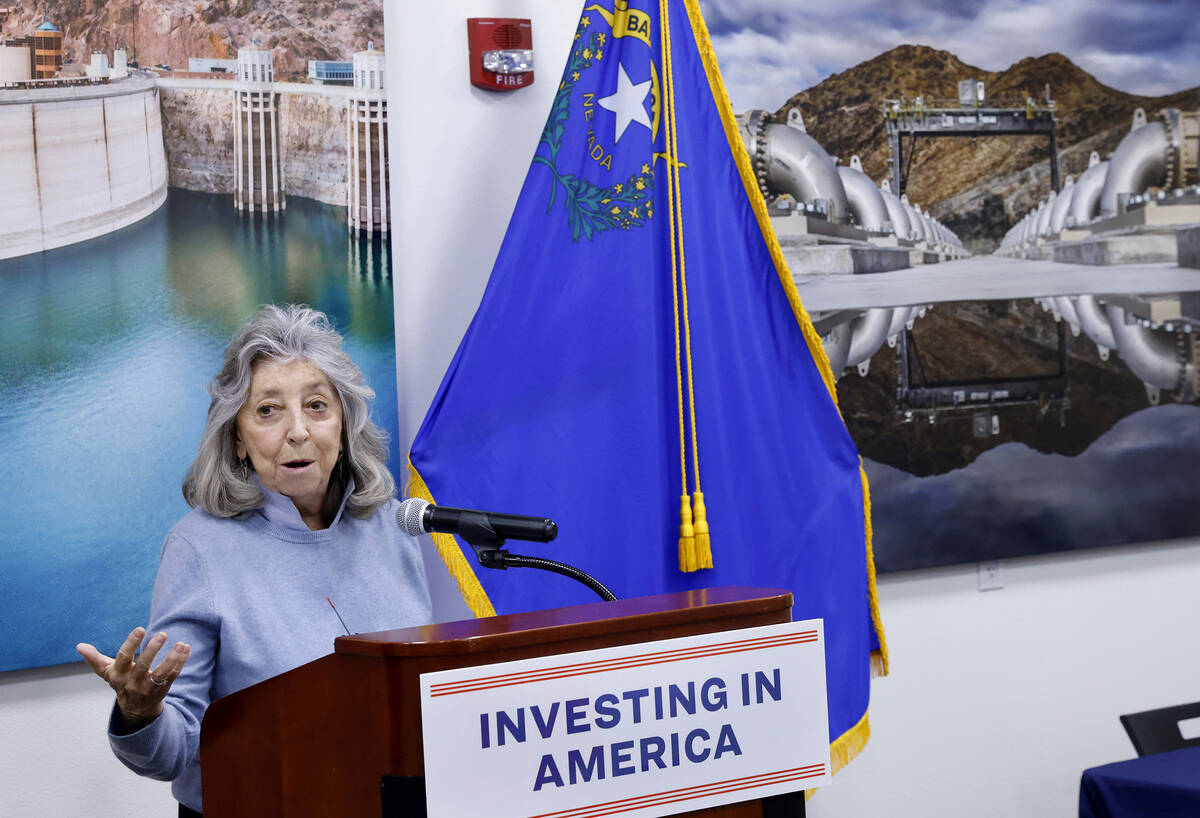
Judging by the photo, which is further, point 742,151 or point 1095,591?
point 1095,591

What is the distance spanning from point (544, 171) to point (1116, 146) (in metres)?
1.63

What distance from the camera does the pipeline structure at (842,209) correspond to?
2.56 m

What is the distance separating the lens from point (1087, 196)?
2.82 m

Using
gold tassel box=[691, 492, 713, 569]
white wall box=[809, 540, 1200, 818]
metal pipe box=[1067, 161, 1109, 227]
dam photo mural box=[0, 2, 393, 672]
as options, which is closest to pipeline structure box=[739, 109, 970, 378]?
metal pipe box=[1067, 161, 1109, 227]

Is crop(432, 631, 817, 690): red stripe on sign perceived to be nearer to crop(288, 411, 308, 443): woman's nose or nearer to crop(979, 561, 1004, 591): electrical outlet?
crop(288, 411, 308, 443): woman's nose

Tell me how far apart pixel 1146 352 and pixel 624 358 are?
1615 millimetres

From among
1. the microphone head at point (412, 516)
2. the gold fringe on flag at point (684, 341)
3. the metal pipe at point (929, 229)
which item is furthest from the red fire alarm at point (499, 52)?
the microphone head at point (412, 516)

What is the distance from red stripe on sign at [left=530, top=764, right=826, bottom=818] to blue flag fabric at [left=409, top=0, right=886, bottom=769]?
97 centimetres

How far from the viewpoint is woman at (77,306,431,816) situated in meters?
1.44

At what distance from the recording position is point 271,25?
2.17 metres

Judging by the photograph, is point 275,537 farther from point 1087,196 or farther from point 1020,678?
point 1087,196

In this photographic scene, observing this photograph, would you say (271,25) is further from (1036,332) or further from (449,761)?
(1036,332)

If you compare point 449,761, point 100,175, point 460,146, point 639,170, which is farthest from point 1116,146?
point 449,761

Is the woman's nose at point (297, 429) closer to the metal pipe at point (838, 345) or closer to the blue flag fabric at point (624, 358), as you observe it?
the blue flag fabric at point (624, 358)
